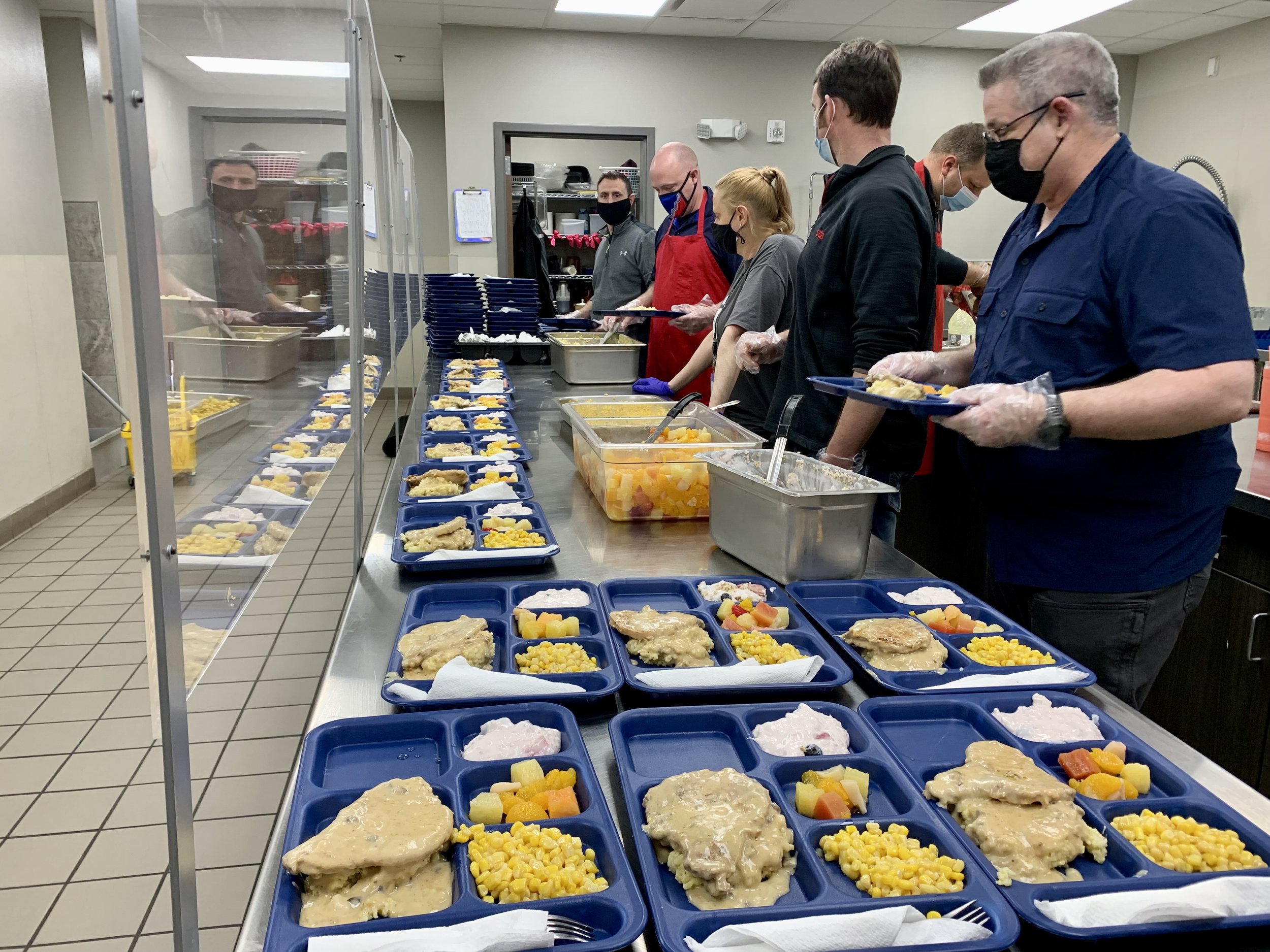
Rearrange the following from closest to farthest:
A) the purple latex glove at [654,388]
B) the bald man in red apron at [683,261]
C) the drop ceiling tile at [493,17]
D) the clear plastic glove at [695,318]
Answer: the purple latex glove at [654,388] < the clear plastic glove at [695,318] < the bald man in red apron at [683,261] < the drop ceiling tile at [493,17]

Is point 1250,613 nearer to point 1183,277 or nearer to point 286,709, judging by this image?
point 1183,277

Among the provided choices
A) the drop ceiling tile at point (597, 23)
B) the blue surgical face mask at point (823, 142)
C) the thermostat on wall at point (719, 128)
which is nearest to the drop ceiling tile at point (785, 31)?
the thermostat on wall at point (719, 128)

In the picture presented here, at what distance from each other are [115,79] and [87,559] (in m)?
4.72

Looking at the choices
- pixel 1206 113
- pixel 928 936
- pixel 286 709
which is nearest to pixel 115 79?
pixel 928 936

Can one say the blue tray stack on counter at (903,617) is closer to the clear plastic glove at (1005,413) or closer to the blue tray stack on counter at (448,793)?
the clear plastic glove at (1005,413)

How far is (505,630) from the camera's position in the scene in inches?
51.4

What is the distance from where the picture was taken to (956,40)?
271 inches

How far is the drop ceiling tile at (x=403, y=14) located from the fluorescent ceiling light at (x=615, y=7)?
89cm

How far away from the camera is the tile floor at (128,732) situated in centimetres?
97

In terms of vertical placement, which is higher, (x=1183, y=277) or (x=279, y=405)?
(x=1183, y=277)

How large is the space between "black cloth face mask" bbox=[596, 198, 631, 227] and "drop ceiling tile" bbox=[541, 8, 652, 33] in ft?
6.09

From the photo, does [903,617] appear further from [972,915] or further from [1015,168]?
[1015,168]

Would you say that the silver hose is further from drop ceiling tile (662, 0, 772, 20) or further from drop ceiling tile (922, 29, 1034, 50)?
drop ceiling tile (662, 0, 772, 20)

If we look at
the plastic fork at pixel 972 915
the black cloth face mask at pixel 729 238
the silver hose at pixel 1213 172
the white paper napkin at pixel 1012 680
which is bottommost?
the plastic fork at pixel 972 915
